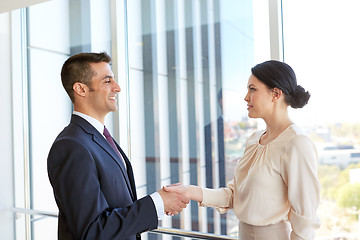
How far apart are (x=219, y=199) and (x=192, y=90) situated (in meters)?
1.13

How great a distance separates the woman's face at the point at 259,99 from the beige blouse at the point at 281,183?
0.48 ft

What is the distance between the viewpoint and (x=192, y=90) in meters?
2.90

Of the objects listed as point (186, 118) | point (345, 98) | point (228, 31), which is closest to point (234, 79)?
point (228, 31)

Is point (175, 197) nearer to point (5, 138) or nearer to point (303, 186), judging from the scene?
point (303, 186)

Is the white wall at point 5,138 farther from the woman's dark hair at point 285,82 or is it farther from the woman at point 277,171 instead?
the woman's dark hair at point 285,82

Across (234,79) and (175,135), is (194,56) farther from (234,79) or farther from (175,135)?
(175,135)

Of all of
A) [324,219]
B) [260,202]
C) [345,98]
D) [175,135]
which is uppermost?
[345,98]

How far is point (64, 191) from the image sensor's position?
1486 millimetres

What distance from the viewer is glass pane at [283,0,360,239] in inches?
84.6

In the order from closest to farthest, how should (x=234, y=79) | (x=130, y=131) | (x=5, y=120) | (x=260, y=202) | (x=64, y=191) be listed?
(x=64, y=191) → (x=260, y=202) → (x=234, y=79) → (x=130, y=131) → (x=5, y=120)

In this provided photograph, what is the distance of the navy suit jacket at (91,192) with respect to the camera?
4.82 feet

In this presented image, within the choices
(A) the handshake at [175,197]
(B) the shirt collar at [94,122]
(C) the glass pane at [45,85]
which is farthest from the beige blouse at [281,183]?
(C) the glass pane at [45,85]

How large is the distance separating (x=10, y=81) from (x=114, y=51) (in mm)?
1307

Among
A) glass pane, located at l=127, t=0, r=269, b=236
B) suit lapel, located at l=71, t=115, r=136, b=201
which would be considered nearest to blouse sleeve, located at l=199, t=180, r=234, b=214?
suit lapel, located at l=71, t=115, r=136, b=201
